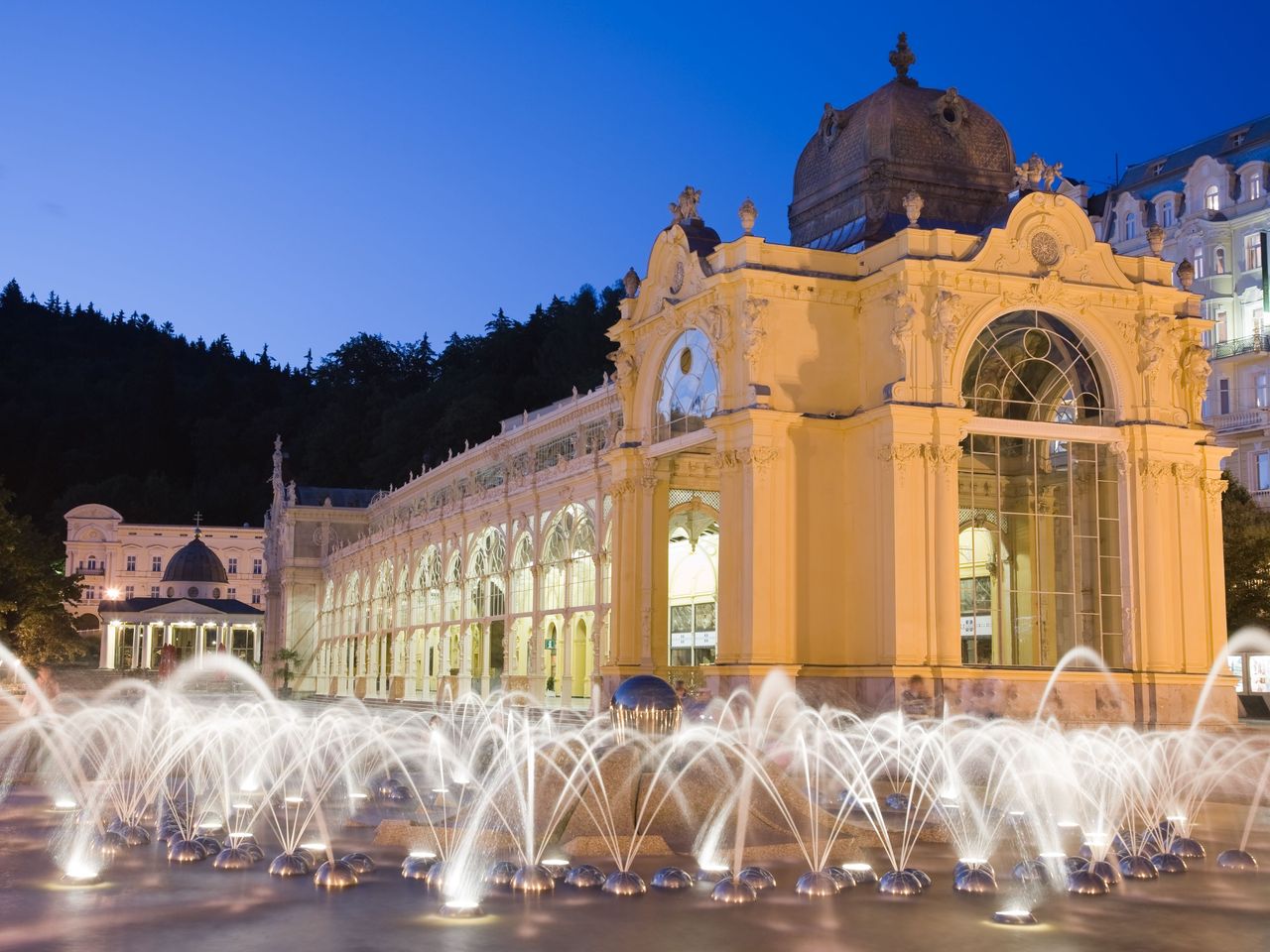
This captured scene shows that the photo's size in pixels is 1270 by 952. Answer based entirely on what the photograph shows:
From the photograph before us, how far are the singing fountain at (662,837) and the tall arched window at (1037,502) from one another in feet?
20.7

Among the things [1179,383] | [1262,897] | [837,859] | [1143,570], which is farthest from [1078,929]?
[1179,383]

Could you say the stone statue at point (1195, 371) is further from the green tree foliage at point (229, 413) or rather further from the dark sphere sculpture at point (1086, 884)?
the green tree foliage at point (229, 413)

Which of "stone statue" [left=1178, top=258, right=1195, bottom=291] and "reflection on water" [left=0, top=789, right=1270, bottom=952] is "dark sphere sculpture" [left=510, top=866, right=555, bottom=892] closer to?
"reflection on water" [left=0, top=789, right=1270, bottom=952]

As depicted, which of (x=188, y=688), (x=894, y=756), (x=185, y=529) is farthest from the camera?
(x=185, y=529)

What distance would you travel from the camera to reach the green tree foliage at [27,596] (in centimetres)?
5425

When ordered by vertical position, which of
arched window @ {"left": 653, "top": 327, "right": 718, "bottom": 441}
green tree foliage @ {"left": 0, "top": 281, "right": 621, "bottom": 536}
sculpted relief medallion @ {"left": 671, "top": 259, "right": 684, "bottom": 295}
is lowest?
arched window @ {"left": 653, "top": 327, "right": 718, "bottom": 441}

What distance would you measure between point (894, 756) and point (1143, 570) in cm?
969

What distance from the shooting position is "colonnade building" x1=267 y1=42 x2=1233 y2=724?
32.9 meters

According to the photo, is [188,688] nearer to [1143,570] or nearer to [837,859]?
[1143,570]

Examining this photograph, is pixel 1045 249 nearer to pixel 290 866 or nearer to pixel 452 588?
pixel 290 866

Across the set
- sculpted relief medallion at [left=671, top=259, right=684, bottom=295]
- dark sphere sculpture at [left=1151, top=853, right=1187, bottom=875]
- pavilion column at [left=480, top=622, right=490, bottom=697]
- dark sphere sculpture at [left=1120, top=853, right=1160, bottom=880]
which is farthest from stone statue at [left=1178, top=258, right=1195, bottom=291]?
pavilion column at [left=480, top=622, right=490, bottom=697]

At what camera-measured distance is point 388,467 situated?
141 meters

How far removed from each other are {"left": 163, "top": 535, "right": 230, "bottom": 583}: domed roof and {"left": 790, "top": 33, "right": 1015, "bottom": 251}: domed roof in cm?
10458

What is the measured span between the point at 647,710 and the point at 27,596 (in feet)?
153
